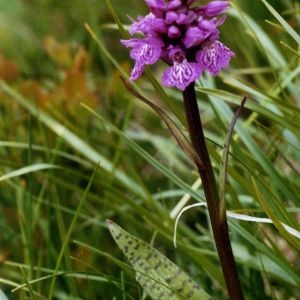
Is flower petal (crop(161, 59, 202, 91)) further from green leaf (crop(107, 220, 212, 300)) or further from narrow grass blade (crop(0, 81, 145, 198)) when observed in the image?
narrow grass blade (crop(0, 81, 145, 198))

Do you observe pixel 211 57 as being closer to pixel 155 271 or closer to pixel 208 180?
pixel 208 180

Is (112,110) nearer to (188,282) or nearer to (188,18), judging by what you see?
(188,282)

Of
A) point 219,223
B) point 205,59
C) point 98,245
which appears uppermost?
point 205,59

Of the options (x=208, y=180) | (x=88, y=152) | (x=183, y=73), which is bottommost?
(x=88, y=152)

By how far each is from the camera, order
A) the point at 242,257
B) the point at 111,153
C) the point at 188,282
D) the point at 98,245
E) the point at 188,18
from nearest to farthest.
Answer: the point at 188,18, the point at 188,282, the point at 242,257, the point at 98,245, the point at 111,153

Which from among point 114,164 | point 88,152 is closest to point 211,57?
point 114,164

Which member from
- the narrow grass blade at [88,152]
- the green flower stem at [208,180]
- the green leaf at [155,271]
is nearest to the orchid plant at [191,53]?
the green flower stem at [208,180]

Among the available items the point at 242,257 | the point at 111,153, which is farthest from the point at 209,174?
the point at 111,153
